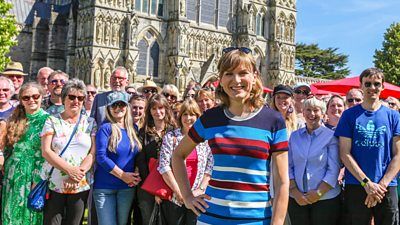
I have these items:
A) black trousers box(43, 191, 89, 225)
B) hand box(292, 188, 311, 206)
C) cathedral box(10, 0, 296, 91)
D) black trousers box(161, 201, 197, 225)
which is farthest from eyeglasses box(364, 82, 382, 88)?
cathedral box(10, 0, 296, 91)

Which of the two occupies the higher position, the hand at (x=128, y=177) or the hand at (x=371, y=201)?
the hand at (x=128, y=177)

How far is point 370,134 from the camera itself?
5672 millimetres

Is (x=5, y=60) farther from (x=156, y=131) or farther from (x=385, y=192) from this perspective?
(x=385, y=192)

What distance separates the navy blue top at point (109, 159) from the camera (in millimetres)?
6242

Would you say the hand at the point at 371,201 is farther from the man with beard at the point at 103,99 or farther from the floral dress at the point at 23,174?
the man with beard at the point at 103,99

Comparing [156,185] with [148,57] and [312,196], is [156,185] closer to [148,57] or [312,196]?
[312,196]

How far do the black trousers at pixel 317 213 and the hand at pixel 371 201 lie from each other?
14.2 inches

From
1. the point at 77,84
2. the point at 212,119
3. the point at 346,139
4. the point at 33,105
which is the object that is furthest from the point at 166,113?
the point at 212,119

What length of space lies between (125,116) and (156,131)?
492 millimetres

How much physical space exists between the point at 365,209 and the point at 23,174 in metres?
4.24

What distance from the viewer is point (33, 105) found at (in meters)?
6.16

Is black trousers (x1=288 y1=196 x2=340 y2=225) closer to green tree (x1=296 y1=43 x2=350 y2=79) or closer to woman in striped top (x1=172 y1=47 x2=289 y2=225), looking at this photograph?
woman in striped top (x1=172 y1=47 x2=289 y2=225)

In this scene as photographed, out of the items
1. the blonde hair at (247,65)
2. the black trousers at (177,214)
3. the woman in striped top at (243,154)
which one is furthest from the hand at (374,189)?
the blonde hair at (247,65)

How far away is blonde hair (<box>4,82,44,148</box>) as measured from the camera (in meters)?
6.06
